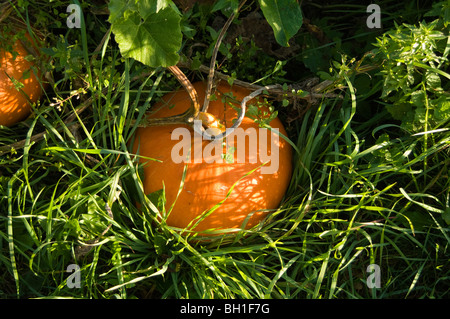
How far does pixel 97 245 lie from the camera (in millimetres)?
1664

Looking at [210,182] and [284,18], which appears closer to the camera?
[284,18]

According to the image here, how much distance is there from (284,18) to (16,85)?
91cm

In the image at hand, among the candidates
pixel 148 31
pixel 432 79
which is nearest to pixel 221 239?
pixel 148 31

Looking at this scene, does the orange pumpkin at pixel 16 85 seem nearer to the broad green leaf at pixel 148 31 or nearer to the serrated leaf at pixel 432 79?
the broad green leaf at pixel 148 31

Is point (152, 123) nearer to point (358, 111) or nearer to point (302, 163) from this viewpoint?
point (302, 163)

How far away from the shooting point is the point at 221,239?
1755 millimetres

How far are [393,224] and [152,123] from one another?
89 centimetres

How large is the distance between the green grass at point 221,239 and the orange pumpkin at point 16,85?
86mm

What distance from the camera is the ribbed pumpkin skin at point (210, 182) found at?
1702 mm

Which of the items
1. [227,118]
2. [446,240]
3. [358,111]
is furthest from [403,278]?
[227,118]

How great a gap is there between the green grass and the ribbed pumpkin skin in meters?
0.06

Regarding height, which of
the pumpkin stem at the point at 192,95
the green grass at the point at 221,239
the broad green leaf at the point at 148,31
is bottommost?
the green grass at the point at 221,239

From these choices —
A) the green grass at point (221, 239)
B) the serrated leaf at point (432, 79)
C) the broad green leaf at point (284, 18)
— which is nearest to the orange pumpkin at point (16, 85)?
the green grass at point (221, 239)

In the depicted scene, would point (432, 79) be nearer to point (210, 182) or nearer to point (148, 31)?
point (210, 182)
